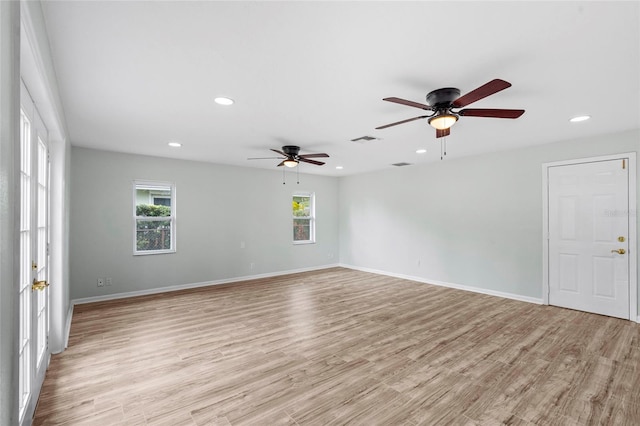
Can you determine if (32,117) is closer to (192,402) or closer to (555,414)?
(192,402)

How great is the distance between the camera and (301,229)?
25.7ft

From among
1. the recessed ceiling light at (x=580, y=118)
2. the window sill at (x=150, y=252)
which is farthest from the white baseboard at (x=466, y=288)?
the window sill at (x=150, y=252)

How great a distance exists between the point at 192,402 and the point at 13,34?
7.88 feet

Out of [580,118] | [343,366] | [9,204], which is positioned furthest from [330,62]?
[580,118]

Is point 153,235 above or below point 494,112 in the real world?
below

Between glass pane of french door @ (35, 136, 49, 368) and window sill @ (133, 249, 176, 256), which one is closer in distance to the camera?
glass pane of french door @ (35, 136, 49, 368)

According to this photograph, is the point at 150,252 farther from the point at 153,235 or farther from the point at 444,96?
the point at 444,96

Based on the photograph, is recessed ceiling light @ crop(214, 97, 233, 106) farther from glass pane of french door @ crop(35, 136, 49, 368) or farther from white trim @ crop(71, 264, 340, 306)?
white trim @ crop(71, 264, 340, 306)

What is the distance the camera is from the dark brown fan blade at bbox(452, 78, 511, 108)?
6.75 ft

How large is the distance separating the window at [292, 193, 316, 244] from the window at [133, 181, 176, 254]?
2.89 m

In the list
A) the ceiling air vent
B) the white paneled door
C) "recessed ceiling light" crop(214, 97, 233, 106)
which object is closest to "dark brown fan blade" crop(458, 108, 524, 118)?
the ceiling air vent

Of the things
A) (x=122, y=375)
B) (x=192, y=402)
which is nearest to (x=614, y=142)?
(x=192, y=402)

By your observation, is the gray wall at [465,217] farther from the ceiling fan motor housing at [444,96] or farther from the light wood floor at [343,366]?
the ceiling fan motor housing at [444,96]

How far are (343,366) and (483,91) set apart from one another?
2.61 meters
